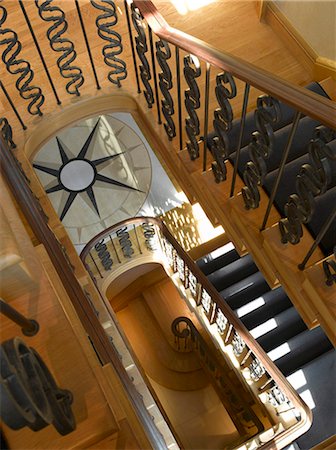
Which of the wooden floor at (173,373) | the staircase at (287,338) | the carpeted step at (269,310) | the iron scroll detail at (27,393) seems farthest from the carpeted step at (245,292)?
the iron scroll detail at (27,393)

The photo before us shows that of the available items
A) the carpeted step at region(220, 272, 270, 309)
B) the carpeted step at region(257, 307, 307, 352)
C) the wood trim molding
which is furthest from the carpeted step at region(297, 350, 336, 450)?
the wood trim molding

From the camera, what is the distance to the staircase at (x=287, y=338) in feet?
13.3

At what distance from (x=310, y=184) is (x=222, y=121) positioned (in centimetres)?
76

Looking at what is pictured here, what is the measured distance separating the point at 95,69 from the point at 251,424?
441 centimetres

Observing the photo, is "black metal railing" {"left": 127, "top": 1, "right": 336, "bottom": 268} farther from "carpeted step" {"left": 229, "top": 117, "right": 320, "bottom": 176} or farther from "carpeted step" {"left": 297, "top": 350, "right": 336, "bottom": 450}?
"carpeted step" {"left": 297, "top": 350, "right": 336, "bottom": 450}

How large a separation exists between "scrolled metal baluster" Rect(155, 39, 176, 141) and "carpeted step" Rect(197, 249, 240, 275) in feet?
8.02

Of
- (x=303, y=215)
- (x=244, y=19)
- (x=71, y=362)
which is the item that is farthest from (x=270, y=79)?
(x=244, y=19)

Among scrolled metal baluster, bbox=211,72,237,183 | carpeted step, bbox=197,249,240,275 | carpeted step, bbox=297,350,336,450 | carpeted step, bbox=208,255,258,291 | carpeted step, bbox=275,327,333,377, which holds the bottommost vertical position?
carpeted step, bbox=297,350,336,450

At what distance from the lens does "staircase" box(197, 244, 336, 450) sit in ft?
13.3

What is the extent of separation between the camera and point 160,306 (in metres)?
7.75

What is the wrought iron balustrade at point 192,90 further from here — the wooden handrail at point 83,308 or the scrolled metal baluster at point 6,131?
the wooden handrail at point 83,308

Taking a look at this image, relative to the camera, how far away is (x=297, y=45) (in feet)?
13.9

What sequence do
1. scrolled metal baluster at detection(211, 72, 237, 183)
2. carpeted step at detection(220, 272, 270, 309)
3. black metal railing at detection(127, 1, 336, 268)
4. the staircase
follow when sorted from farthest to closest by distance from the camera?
1. carpeted step at detection(220, 272, 270, 309)
2. the staircase
3. scrolled metal baluster at detection(211, 72, 237, 183)
4. black metal railing at detection(127, 1, 336, 268)

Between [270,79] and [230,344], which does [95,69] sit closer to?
[270,79]
